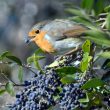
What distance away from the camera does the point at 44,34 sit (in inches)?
174

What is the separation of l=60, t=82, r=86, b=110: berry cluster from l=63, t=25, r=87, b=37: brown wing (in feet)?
2.67

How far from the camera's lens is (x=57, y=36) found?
4.31 m

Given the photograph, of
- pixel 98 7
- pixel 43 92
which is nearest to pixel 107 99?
pixel 43 92

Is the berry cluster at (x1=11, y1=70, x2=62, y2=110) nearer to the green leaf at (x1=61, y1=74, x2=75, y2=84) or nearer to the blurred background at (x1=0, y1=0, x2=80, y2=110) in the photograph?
the green leaf at (x1=61, y1=74, x2=75, y2=84)

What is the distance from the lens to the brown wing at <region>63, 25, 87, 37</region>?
11.4 ft

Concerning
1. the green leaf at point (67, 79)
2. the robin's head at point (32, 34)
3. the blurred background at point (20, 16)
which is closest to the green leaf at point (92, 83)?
the green leaf at point (67, 79)

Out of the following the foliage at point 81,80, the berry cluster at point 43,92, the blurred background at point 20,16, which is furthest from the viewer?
the blurred background at point 20,16

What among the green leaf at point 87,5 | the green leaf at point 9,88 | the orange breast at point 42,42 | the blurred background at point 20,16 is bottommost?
the green leaf at point 9,88

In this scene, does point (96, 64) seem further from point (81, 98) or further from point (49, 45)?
point (49, 45)

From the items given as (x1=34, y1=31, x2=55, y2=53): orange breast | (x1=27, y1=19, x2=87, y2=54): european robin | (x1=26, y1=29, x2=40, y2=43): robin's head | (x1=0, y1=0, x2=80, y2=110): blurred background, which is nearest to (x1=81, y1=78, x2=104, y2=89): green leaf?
(x1=27, y1=19, x2=87, y2=54): european robin

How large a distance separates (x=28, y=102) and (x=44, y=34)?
1693 mm

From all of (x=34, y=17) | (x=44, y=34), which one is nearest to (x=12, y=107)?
(x=44, y=34)

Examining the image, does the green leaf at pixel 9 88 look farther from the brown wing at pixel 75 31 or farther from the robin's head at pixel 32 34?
the robin's head at pixel 32 34

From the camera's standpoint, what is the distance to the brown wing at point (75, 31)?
137 inches
